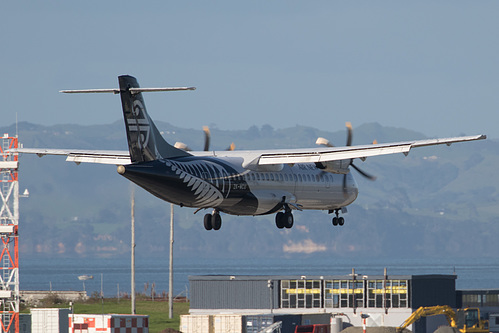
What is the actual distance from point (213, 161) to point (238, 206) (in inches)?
118

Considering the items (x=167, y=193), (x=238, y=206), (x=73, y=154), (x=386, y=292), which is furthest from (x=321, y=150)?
(x=386, y=292)

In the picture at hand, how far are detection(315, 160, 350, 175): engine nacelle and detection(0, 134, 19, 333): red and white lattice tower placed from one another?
18231mm

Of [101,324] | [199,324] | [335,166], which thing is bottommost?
[199,324]

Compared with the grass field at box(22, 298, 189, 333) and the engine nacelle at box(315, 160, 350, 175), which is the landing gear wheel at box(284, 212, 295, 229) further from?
the grass field at box(22, 298, 189, 333)

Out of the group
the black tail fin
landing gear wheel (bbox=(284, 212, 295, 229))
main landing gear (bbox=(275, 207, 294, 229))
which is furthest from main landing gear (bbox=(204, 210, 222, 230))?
the black tail fin

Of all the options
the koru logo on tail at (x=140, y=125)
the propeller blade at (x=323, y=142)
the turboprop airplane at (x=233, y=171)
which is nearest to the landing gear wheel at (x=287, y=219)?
the turboprop airplane at (x=233, y=171)

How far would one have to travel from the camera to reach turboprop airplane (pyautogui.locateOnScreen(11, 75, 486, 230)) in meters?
40.1

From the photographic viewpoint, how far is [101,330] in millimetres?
41469

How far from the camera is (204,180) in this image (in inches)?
1631

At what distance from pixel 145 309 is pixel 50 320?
3440 cm

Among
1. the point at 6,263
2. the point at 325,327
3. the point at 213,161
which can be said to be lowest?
the point at 325,327

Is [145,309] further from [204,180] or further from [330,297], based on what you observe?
[204,180]

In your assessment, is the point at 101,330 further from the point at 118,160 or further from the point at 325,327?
the point at 325,327

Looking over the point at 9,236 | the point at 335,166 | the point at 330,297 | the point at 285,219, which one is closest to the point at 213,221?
the point at 285,219
